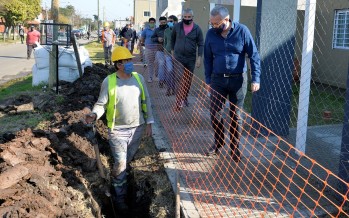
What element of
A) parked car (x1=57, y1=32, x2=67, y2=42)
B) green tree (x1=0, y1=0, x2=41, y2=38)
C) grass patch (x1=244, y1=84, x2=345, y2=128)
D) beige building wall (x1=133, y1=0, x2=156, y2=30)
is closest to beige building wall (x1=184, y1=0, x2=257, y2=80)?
grass patch (x1=244, y1=84, x2=345, y2=128)

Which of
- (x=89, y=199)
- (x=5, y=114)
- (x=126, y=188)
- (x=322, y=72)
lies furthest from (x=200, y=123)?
(x=322, y=72)

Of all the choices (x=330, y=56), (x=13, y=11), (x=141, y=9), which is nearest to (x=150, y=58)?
(x=330, y=56)

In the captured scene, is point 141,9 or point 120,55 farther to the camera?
point 141,9

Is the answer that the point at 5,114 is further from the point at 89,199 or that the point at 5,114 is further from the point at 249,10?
the point at 249,10

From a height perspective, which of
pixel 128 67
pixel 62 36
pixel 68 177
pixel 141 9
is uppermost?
pixel 141 9

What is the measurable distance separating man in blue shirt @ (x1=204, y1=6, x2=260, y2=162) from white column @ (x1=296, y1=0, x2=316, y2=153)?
0.72 metres

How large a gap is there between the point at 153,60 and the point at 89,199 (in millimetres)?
6720

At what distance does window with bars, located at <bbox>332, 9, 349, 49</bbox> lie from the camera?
10930 mm

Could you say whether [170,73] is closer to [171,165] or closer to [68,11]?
[171,165]

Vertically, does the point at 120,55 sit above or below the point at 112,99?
above

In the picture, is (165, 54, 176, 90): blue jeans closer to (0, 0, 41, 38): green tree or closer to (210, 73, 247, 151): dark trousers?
(210, 73, 247, 151): dark trousers

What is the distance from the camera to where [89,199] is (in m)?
4.41

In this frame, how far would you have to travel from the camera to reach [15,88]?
1146 cm

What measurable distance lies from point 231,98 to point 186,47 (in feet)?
8.98
